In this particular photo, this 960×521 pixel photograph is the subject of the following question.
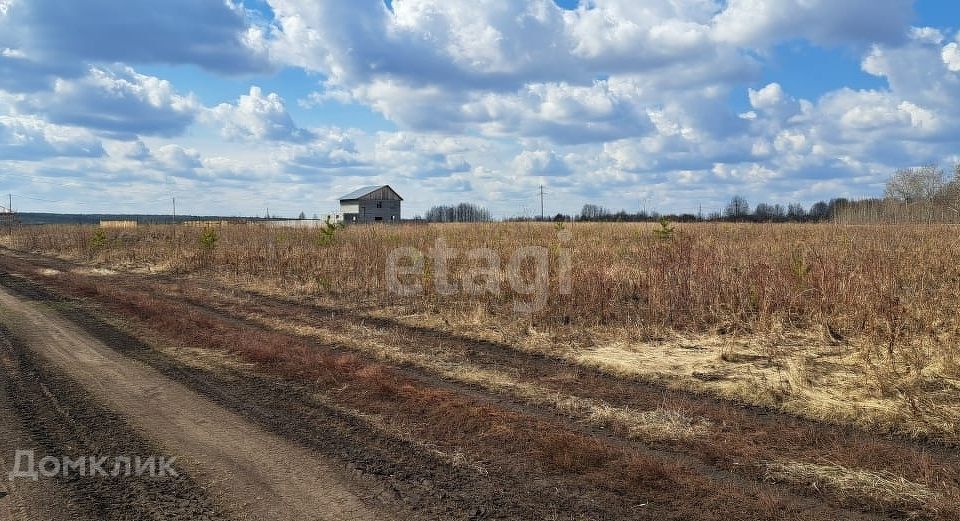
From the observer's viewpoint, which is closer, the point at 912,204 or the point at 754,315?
the point at 754,315

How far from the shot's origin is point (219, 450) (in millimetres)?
4645

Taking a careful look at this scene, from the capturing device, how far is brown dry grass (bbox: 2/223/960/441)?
243 inches

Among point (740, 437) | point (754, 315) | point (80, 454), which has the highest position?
point (754, 315)

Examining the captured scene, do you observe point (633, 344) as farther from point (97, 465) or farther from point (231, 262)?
point (231, 262)

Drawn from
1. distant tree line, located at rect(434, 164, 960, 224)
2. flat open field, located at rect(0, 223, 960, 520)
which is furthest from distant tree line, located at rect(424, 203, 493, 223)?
flat open field, located at rect(0, 223, 960, 520)

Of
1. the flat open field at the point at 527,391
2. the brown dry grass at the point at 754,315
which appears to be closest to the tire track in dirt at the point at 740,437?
the flat open field at the point at 527,391

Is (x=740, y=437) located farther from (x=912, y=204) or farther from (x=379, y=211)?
(x=379, y=211)

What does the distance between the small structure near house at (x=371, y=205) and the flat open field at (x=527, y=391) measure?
179 feet

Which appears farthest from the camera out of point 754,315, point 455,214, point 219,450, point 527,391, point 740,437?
point 455,214

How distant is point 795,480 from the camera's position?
4.15 m

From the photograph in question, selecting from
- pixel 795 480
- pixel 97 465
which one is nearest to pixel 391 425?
pixel 97 465

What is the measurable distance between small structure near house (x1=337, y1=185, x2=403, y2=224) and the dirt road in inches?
2390

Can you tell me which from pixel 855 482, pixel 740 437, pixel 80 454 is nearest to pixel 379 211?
pixel 80 454

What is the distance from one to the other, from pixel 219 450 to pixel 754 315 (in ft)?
24.8
